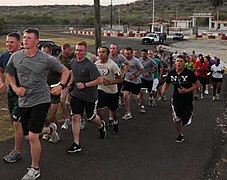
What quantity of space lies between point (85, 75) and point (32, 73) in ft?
5.40

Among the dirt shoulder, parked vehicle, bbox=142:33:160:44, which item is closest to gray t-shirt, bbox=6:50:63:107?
the dirt shoulder

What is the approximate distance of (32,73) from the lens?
5074 mm

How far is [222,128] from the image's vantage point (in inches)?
344

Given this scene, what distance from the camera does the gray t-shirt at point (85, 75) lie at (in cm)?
656

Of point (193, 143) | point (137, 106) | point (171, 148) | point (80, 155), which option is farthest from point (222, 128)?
point (80, 155)

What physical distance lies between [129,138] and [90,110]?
4.18 feet

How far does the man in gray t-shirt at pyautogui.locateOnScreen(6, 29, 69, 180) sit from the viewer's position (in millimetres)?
5051

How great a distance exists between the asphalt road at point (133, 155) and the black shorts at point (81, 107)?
63cm

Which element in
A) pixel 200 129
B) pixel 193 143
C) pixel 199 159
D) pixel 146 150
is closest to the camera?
pixel 199 159

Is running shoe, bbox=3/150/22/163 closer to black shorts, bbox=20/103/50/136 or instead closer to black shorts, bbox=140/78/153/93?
black shorts, bbox=20/103/50/136

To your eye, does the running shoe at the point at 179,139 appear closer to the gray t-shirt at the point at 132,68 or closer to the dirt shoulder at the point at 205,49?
the gray t-shirt at the point at 132,68

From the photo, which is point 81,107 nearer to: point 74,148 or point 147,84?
point 74,148

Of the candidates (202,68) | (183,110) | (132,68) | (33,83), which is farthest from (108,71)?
(202,68)

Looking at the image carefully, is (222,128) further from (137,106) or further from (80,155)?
(80,155)
